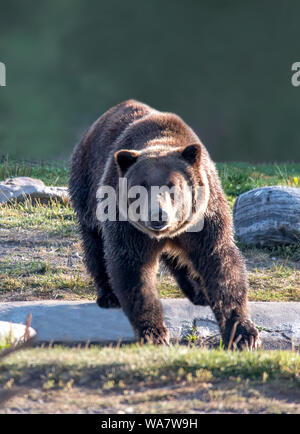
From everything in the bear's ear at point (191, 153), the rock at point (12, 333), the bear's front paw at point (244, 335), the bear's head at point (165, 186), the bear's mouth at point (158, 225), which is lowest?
the bear's front paw at point (244, 335)

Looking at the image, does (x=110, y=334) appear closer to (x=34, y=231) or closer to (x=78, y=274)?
(x=78, y=274)

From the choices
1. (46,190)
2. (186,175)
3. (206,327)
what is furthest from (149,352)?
(46,190)

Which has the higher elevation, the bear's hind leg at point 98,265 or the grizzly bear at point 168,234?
the grizzly bear at point 168,234

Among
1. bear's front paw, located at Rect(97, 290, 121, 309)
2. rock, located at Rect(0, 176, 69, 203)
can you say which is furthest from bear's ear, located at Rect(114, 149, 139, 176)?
rock, located at Rect(0, 176, 69, 203)

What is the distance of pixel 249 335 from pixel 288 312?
3.04 ft

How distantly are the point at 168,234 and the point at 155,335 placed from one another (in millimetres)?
694

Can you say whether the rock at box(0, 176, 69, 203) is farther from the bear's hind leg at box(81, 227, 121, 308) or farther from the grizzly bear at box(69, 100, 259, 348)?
the grizzly bear at box(69, 100, 259, 348)

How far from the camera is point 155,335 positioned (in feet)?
15.4

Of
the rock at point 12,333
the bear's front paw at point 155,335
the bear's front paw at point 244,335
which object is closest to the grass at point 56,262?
the bear's front paw at point 244,335

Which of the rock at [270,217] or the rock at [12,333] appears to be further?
the rock at [270,217]

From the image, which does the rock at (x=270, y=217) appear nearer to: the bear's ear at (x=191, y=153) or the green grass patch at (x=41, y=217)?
the green grass patch at (x=41, y=217)

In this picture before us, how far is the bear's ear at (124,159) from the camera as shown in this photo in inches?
181

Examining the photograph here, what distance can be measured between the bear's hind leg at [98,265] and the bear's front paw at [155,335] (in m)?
1.17

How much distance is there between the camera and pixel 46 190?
9.33m
